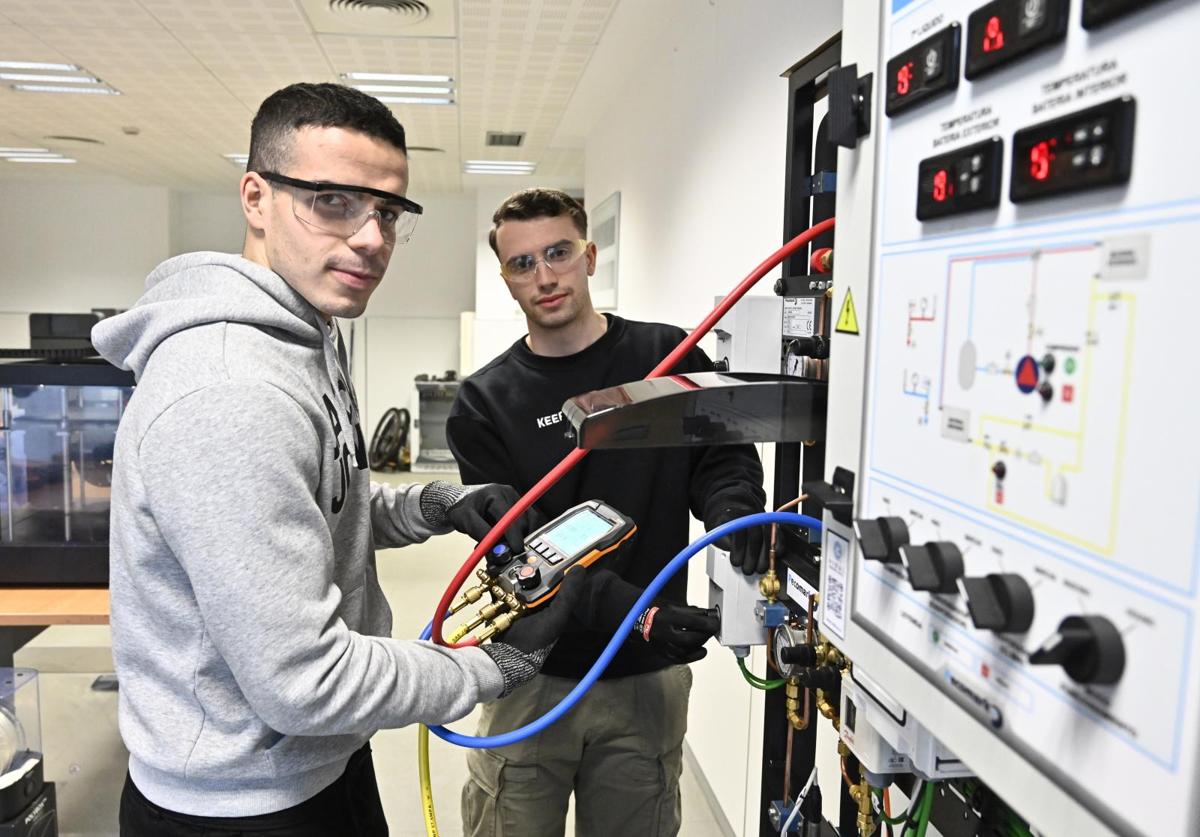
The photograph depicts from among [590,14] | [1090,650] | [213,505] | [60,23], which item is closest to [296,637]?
[213,505]

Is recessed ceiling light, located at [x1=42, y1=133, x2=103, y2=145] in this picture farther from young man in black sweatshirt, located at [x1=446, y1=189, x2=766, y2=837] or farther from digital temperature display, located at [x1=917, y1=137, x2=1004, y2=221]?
digital temperature display, located at [x1=917, y1=137, x2=1004, y2=221]

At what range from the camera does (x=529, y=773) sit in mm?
1534

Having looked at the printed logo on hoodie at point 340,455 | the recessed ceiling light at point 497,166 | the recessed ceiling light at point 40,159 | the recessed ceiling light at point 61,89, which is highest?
the recessed ceiling light at point 497,166

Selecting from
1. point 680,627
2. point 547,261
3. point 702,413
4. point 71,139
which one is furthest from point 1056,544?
point 71,139

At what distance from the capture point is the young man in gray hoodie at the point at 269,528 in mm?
828

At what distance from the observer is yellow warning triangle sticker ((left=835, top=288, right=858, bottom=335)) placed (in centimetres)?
68

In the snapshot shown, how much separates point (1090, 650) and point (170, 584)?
90 centimetres

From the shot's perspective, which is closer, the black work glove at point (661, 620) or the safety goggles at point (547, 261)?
the black work glove at point (661, 620)

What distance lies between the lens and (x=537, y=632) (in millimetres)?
1084

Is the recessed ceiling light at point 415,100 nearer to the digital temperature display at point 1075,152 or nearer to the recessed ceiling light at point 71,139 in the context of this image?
the recessed ceiling light at point 71,139

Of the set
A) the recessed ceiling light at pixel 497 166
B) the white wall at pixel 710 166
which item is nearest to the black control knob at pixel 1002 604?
the white wall at pixel 710 166

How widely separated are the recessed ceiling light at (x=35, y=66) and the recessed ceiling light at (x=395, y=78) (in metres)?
1.37

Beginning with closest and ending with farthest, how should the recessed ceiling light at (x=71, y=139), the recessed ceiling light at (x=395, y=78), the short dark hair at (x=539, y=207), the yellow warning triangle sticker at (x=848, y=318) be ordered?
the yellow warning triangle sticker at (x=848, y=318), the short dark hair at (x=539, y=207), the recessed ceiling light at (x=395, y=78), the recessed ceiling light at (x=71, y=139)

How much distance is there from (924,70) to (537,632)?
0.80 meters
